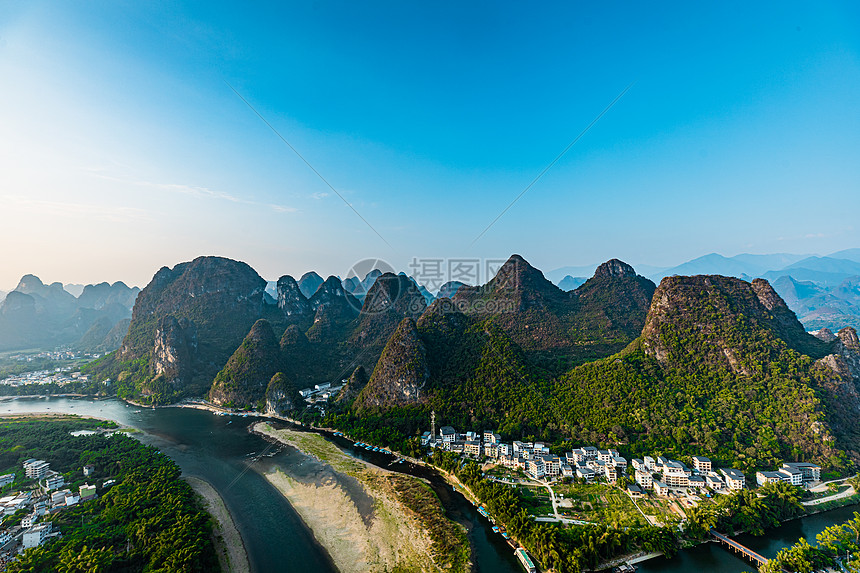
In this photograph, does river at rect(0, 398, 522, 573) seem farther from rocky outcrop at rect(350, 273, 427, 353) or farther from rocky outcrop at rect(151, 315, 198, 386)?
rocky outcrop at rect(350, 273, 427, 353)

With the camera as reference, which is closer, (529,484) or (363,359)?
(529,484)

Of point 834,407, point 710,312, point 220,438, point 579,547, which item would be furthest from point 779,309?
point 220,438

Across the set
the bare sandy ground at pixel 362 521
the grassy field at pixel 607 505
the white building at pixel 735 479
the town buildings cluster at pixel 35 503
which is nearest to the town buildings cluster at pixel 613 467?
the white building at pixel 735 479

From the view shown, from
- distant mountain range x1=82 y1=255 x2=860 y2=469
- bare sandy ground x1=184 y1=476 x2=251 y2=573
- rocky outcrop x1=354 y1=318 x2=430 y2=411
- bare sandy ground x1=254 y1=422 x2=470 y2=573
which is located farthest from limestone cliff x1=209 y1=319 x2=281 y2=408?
bare sandy ground x1=254 y1=422 x2=470 y2=573

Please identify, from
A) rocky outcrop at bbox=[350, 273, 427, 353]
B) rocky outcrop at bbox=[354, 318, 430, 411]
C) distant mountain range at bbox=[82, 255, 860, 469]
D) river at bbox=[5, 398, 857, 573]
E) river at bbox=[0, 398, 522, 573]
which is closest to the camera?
river at bbox=[5, 398, 857, 573]

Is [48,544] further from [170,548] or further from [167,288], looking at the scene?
[167,288]

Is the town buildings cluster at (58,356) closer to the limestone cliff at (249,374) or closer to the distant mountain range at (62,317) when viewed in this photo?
the distant mountain range at (62,317)

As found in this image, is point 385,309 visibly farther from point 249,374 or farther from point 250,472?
point 250,472
